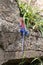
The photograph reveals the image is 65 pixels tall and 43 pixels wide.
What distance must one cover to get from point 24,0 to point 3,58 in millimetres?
1072

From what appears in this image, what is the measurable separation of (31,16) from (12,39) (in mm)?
483

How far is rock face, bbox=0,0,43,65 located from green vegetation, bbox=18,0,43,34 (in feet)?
0.30

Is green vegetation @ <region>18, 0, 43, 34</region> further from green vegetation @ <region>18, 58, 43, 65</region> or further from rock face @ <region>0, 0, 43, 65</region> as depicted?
green vegetation @ <region>18, 58, 43, 65</region>

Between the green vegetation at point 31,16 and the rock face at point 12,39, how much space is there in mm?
92

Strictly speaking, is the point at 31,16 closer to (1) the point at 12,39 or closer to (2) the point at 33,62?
(1) the point at 12,39

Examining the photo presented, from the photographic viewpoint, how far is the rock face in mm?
2840

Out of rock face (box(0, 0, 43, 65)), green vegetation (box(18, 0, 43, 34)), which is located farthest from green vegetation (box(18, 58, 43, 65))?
green vegetation (box(18, 0, 43, 34))

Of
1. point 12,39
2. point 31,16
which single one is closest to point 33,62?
point 12,39

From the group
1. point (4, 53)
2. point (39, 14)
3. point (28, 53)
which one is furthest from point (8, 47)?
point (39, 14)

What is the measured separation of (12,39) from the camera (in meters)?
2.88

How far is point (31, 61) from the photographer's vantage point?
309cm

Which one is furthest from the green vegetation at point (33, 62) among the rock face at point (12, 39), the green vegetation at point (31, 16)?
the green vegetation at point (31, 16)

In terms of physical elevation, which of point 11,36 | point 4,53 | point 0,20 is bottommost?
point 4,53

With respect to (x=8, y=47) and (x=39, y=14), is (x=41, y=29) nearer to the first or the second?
(x=39, y=14)
